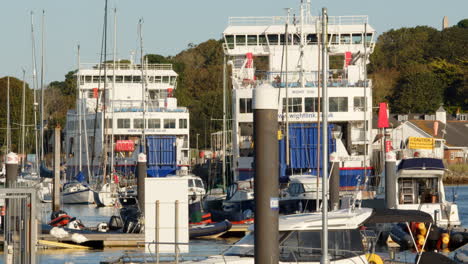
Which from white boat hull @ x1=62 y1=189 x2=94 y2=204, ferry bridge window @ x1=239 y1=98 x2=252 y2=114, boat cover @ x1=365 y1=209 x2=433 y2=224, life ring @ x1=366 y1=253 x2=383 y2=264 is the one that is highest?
ferry bridge window @ x1=239 y1=98 x2=252 y2=114

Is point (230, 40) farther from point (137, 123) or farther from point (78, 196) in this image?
point (137, 123)

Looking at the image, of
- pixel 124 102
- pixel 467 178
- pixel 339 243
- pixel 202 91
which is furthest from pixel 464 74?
pixel 339 243

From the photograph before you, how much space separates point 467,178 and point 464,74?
889 inches

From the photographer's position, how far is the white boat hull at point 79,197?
65625 mm

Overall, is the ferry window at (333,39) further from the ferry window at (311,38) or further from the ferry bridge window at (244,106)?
the ferry bridge window at (244,106)

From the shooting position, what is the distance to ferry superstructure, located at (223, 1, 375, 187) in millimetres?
58594

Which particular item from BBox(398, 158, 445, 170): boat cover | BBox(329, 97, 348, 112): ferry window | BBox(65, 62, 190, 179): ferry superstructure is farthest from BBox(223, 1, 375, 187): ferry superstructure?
BBox(398, 158, 445, 170): boat cover

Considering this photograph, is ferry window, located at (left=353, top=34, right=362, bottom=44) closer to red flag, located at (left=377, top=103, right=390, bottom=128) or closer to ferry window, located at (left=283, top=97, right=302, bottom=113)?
ferry window, located at (left=283, top=97, right=302, bottom=113)

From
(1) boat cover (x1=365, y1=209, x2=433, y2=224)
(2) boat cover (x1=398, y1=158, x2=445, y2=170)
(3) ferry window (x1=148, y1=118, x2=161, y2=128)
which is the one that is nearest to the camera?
(1) boat cover (x1=365, y1=209, x2=433, y2=224)

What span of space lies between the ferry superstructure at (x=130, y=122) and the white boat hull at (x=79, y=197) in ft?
16.6

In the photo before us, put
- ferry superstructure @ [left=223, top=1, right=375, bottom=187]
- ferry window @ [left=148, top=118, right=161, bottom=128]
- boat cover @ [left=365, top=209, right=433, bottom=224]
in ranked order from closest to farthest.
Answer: boat cover @ [left=365, top=209, right=433, bottom=224], ferry superstructure @ [left=223, top=1, right=375, bottom=187], ferry window @ [left=148, top=118, right=161, bottom=128]

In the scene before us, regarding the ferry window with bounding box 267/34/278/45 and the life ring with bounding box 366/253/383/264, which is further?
the ferry window with bounding box 267/34/278/45

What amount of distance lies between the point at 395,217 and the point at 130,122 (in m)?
56.3

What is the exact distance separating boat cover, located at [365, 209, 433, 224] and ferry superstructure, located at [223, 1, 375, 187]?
32822 millimetres
